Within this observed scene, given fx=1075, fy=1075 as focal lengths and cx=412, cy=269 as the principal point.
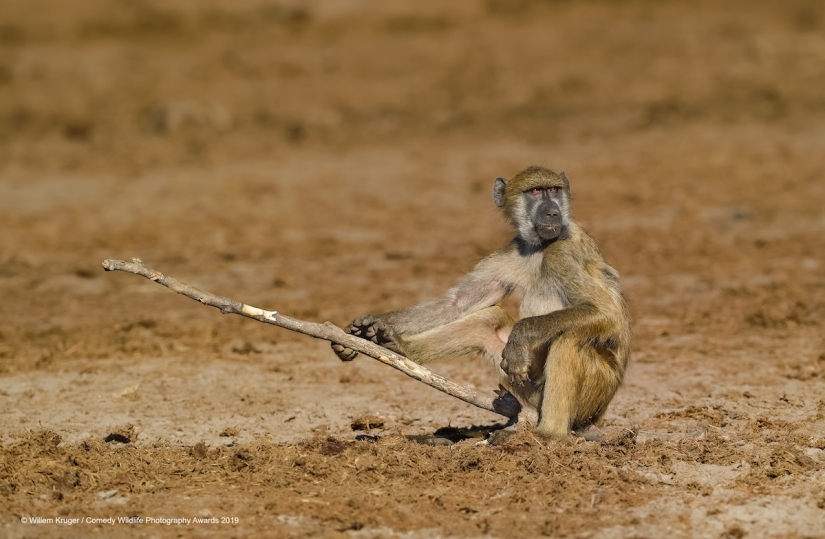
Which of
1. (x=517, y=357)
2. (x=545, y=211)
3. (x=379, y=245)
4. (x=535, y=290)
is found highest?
(x=545, y=211)

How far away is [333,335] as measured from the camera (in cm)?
602

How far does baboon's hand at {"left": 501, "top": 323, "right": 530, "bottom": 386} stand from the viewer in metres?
5.93

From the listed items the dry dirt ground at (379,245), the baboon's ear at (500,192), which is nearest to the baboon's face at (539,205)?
the baboon's ear at (500,192)

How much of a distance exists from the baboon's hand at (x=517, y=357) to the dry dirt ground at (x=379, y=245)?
37 centimetres

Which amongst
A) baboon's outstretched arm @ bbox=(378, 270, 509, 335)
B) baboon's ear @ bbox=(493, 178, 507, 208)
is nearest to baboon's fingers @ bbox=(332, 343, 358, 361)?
baboon's outstretched arm @ bbox=(378, 270, 509, 335)

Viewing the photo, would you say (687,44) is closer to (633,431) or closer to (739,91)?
(739,91)

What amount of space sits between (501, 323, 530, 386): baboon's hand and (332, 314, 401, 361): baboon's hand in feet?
2.68

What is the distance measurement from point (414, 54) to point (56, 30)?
686 centimetres

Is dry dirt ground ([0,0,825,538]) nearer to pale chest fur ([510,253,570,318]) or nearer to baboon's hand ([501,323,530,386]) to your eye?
baboon's hand ([501,323,530,386])

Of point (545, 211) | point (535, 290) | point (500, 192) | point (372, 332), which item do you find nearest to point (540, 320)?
point (535, 290)

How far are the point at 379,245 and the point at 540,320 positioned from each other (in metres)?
5.96

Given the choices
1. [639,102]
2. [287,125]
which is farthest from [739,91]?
[287,125]

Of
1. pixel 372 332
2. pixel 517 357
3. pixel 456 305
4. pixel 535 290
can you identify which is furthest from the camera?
pixel 456 305

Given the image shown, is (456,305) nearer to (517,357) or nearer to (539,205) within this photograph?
(539,205)
